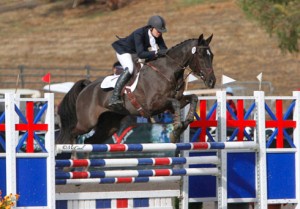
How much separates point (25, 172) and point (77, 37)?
25.4 metres

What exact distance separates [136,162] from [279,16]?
1407cm

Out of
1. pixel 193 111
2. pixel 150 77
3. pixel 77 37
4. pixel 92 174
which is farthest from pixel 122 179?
pixel 77 37

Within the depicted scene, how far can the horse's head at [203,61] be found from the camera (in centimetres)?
909

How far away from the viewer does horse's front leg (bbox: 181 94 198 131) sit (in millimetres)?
8633

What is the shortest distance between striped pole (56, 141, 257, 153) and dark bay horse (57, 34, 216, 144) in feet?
1.29

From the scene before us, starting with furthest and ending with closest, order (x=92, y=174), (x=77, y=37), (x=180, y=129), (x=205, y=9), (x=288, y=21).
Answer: (x=205, y=9), (x=77, y=37), (x=288, y=21), (x=180, y=129), (x=92, y=174)

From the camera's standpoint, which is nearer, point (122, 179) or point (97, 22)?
point (122, 179)

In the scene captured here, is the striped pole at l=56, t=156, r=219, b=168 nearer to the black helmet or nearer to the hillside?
the black helmet

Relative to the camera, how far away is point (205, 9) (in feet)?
115

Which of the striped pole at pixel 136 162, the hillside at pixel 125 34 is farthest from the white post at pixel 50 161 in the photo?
the hillside at pixel 125 34

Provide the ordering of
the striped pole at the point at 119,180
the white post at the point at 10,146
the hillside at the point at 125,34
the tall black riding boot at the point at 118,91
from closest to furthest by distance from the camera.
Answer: the white post at the point at 10,146, the striped pole at the point at 119,180, the tall black riding boot at the point at 118,91, the hillside at the point at 125,34

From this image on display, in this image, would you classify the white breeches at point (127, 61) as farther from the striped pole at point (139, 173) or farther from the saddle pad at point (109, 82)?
the striped pole at point (139, 173)

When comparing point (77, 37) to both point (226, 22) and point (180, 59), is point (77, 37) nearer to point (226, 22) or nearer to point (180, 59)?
point (226, 22)

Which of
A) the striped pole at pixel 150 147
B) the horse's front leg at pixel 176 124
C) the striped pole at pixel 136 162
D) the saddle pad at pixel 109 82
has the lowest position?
the striped pole at pixel 136 162
